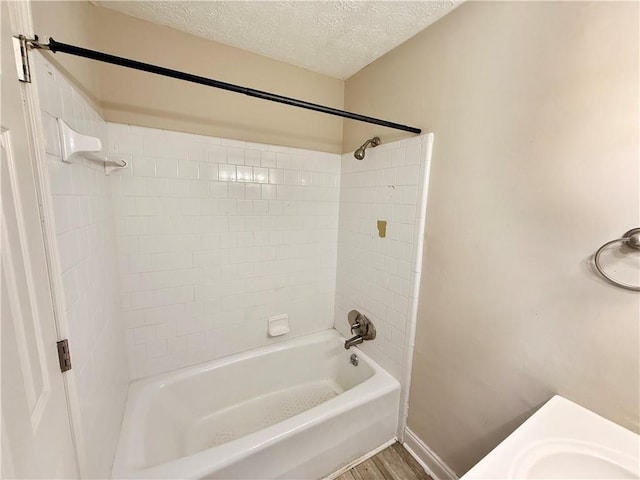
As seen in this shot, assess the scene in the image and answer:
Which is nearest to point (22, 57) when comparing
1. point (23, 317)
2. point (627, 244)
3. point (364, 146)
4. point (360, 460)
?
point (23, 317)

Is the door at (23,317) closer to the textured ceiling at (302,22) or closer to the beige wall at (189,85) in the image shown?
the beige wall at (189,85)

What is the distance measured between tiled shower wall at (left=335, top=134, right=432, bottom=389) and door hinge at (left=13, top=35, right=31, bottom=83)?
141 centimetres

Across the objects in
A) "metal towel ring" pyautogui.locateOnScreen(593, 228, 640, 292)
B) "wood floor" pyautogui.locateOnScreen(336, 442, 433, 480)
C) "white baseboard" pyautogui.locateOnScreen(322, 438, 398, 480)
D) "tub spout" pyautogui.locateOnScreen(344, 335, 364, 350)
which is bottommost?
"wood floor" pyautogui.locateOnScreen(336, 442, 433, 480)

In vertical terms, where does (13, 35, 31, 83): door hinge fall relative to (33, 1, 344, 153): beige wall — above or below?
below

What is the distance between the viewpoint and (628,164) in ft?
2.42

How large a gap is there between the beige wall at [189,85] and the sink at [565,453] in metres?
1.78

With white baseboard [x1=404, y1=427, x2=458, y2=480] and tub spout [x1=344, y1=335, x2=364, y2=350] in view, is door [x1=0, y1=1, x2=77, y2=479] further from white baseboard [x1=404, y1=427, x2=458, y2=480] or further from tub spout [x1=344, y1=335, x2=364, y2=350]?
white baseboard [x1=404, y1=427, x2=458, y2=480]

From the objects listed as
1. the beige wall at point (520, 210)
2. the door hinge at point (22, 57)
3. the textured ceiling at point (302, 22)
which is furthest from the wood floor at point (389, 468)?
the textured ceiling at point (302, 22)

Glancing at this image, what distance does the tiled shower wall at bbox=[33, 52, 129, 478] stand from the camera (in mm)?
696

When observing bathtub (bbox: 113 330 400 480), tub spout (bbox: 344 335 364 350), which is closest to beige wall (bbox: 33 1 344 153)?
tub spout (bbox: 344 335 364 350)

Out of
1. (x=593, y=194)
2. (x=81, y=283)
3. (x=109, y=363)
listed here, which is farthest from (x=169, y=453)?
(x=593, y=194)

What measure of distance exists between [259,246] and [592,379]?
167 centimetres

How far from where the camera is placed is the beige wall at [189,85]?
1.22 metres

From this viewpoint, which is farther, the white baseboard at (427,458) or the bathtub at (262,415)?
the white baseboard at (427,458)
